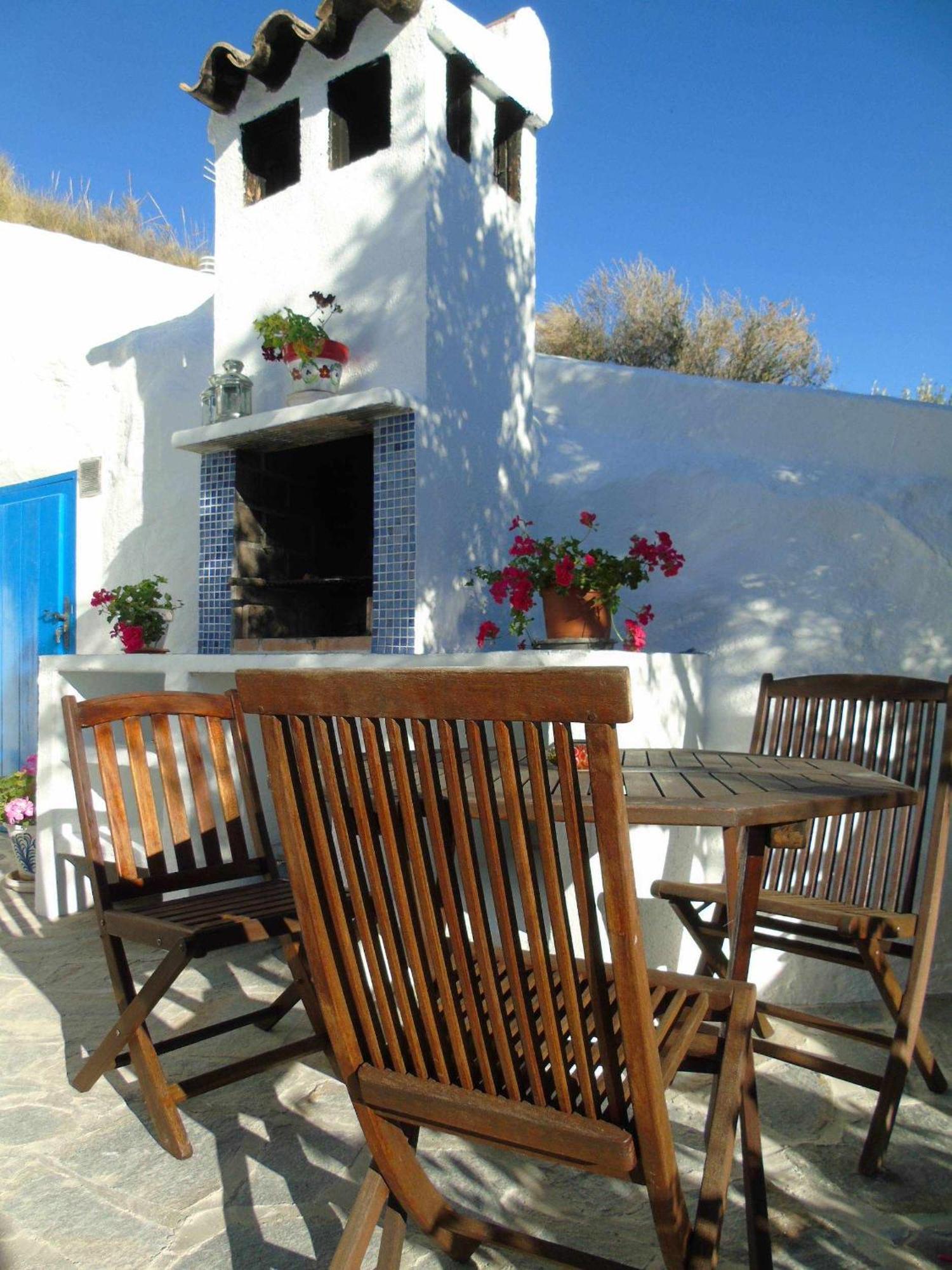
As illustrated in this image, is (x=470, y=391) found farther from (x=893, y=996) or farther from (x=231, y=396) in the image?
(x=893, y=996)

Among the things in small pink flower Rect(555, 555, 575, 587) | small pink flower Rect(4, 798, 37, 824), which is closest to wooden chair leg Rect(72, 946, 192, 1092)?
small pink flower Rect(555, 555, 575, 587)

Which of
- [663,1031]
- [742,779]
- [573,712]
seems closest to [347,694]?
[573,712]

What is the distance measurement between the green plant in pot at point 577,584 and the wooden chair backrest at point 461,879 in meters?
2.37

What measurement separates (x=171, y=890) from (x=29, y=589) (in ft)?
14.4

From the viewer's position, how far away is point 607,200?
11477 mm

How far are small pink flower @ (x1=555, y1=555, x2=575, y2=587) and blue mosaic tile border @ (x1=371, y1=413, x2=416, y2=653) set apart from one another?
2.35 ft

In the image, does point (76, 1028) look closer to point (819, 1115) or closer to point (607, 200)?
point (819, 1115)

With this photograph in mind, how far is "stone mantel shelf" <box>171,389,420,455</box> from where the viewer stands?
4.19 m

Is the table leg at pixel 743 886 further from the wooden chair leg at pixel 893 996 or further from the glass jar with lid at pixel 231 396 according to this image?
the glass jar with lid at pixel 231 396

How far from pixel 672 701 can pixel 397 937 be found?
2529 mm

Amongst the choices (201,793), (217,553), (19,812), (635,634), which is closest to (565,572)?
(635,634)

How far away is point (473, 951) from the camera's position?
1404 millimetres

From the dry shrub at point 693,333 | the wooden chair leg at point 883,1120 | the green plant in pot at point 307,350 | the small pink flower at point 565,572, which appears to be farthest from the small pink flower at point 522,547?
the dry shrub at point 693,333

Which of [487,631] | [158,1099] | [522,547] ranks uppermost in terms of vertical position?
[522,547]
